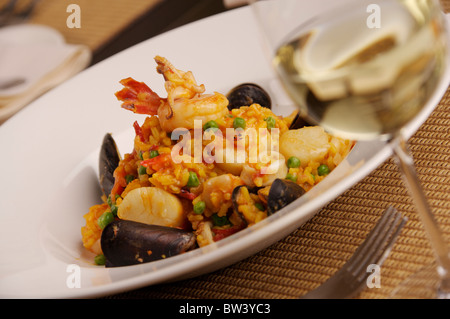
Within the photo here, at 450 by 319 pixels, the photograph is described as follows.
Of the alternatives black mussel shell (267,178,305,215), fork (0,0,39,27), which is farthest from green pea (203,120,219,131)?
fork (0,0,39,27)

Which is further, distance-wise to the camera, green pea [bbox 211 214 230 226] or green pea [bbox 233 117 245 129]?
green pea [bbox 233 117 245 129]

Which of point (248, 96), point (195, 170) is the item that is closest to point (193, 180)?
point (195, 170)

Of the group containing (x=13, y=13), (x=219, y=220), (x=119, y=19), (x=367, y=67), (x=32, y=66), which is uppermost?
(x=13, y=13)

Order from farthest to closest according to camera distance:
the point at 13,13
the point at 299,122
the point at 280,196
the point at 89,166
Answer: the point at 13,13
the point at 89,166
the point at 299,122
the point at 280,196

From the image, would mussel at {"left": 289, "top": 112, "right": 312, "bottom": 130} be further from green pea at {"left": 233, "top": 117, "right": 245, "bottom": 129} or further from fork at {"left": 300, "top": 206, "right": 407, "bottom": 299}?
fork at {"left": 300, "top": 206, "right": 407, "bottom": 299}

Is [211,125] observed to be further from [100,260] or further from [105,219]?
[100,260]

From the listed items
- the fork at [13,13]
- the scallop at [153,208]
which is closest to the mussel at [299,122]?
the scallop at [153,208]

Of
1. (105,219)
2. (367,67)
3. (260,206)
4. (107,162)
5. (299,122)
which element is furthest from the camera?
(107,162)
